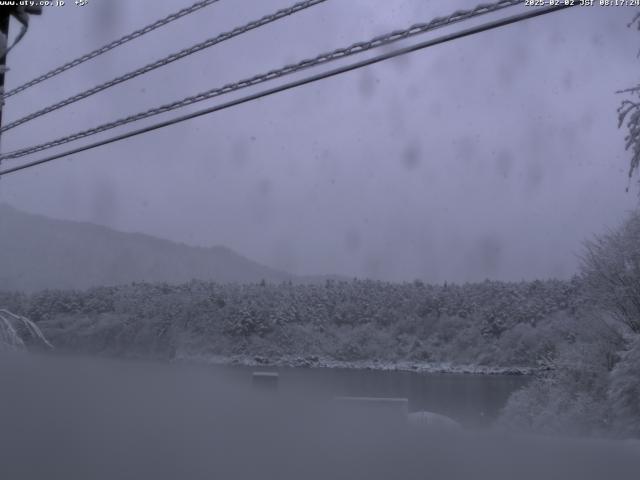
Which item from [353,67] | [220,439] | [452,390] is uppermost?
[353,67]

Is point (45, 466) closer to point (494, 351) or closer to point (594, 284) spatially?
point (594, 284)

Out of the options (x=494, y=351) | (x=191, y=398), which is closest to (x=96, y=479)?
(x=191, y=398)

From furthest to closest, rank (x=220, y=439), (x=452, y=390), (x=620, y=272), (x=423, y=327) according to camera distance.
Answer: (x=423, y=327) → (x=452, y=390) → (x=620, y=272) → (x=220, y=439)

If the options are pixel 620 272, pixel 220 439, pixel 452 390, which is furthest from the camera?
pixel 452 390

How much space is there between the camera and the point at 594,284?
2283 centimetres

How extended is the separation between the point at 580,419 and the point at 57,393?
1823 cm

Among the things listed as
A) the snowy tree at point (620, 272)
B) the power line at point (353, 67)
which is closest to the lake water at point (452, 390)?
the snowy tree at point (620, 272)

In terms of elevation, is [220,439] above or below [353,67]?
below

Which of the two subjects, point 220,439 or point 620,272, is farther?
point 620,272

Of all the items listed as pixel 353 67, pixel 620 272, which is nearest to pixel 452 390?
pixel 620 272

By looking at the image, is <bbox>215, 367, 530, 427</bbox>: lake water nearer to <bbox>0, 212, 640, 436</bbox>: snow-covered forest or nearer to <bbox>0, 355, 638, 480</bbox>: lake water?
<bbox>0, 212, 640, 436</bbox>: snow-covered forest

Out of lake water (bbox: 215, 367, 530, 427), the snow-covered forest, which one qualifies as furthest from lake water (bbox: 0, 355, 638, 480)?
lake water (bbox: 215, 367, 530, 427)

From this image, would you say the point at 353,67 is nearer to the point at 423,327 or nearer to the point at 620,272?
the point at 620,272

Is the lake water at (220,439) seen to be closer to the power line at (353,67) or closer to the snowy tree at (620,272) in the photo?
the power line at (353,67)
